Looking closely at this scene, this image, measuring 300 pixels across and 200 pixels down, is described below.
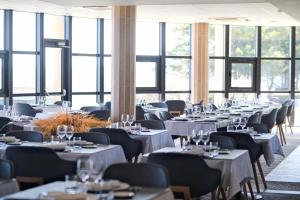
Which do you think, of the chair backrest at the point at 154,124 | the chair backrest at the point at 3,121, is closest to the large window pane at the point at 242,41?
the chair backrest at the point at 154,124

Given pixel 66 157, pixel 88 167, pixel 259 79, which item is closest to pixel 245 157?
pixel 66 157

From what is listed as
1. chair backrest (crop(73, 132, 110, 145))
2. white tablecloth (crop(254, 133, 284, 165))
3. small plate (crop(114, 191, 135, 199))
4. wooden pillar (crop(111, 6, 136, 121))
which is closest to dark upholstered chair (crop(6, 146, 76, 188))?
chair backrest (crop(73, 132, 110, 145))

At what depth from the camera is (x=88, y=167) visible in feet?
12.7

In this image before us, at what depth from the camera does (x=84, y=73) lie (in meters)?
17.0

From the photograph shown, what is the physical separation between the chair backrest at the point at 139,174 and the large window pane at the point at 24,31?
433 inches

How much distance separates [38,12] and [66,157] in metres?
9.53

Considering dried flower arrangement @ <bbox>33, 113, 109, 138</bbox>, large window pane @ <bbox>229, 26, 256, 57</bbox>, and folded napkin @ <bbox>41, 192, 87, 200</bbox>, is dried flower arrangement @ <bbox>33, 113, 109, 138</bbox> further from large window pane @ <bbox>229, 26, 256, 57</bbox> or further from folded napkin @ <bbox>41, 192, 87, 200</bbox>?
large window pane @ <bbox>229, 26, 256, 57</bbox>

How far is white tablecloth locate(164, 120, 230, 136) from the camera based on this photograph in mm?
10922

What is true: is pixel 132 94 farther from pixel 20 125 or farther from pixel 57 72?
pixel 57 72

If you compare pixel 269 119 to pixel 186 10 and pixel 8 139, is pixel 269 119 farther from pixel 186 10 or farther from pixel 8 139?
pixel 8 139

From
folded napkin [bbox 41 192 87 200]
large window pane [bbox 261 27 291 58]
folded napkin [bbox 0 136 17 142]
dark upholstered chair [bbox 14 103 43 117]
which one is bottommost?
folded napkin [bbox 41 192 87 200]

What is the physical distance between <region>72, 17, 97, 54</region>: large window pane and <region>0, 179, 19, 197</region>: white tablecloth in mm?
12366

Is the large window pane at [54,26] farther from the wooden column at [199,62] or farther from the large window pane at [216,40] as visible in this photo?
the large window pane at [216,40]

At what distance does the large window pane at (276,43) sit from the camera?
19.4 m
